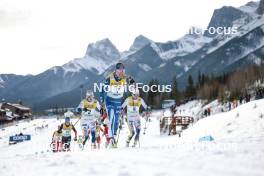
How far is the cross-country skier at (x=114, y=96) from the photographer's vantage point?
1439 centimetres

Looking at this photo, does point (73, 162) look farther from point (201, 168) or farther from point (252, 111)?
point (252, 111)

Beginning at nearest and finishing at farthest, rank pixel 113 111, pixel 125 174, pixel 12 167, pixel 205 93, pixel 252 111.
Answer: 1. pixel 125 174
2. pixel 12 167
3. pixel 113 111
4. pixel 252 111
5. pixel 205 93

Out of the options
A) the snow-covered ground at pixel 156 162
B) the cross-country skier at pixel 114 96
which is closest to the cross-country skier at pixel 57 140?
the cross-country skier at pixel 114 96

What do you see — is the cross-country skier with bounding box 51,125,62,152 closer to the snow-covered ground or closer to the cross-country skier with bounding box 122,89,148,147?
the cross-country skier with bounding box 122,89,148,147

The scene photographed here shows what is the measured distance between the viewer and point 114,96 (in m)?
14.5

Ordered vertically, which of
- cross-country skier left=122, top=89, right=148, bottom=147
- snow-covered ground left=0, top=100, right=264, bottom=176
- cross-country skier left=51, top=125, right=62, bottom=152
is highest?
cross-country skier left=122, top=89, right=148, bottom=147

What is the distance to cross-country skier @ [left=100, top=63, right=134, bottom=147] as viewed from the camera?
14391 millimetres

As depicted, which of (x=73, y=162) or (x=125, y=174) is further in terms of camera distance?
(x=73, y=162)

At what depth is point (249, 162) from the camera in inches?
321

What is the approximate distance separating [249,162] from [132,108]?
7.01 m

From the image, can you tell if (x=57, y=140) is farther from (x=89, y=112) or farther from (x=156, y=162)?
(x=156, y=162)

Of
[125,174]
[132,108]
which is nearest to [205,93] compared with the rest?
[132,108]

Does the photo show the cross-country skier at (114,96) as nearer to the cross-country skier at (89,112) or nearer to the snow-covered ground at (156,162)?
the cross-country skier at (89,112)

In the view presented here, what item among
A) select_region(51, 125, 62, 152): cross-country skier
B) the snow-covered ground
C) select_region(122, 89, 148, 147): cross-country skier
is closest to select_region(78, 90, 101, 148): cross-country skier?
select_region(122, 89, 148, 147): cross-country skier
